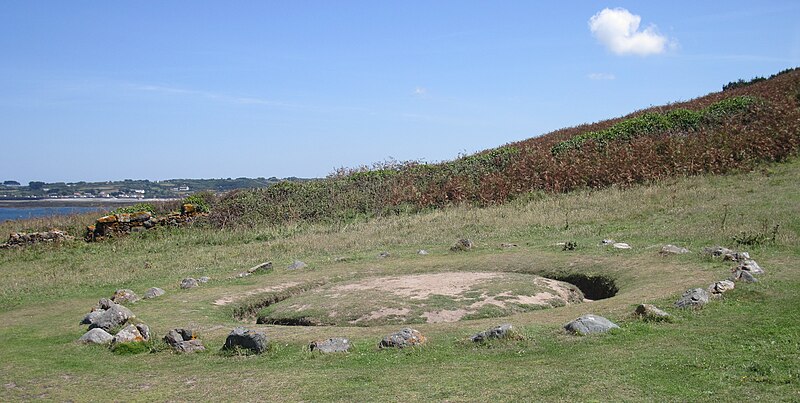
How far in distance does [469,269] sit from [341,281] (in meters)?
2.60

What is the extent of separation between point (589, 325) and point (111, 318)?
683 cm

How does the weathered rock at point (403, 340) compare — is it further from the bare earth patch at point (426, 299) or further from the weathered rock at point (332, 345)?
the bare earth patch at point (426, 299)

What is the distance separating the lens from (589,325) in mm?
7922

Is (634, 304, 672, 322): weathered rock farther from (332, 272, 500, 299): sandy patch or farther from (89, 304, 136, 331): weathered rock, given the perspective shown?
(89, 304, 136, 331): weathered rock

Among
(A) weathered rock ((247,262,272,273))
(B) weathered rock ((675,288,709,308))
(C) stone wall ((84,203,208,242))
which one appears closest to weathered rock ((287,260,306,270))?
(A) weathered rock ((247,262,272,273))

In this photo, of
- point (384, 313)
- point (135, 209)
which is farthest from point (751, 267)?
point (135, 209)

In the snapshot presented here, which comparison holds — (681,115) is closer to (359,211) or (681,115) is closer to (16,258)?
(359,211)

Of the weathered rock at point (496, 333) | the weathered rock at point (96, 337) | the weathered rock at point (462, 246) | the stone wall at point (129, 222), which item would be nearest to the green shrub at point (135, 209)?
the stone wall at point (129, 222)

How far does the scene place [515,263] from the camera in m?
13.5

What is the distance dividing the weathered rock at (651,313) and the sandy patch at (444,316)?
2.58 m

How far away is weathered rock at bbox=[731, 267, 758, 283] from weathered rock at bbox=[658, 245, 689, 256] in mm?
2467

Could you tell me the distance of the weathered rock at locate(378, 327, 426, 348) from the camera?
26.2 ft

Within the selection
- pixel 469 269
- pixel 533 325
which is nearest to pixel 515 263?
pixel 469 269

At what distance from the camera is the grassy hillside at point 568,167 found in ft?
74.8
